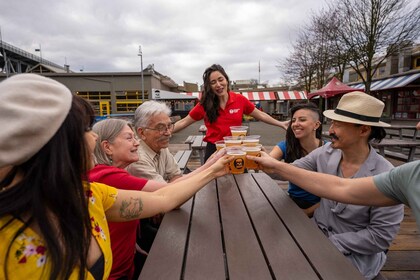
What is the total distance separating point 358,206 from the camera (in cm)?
155

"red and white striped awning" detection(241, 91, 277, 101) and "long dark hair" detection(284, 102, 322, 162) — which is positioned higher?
"red and white striped awning" detection(241, 91, 277, 101)

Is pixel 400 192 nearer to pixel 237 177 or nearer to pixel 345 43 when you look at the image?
pixel 237 177

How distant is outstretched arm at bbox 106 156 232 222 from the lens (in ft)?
4.03

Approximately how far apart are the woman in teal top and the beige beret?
200 centimetres

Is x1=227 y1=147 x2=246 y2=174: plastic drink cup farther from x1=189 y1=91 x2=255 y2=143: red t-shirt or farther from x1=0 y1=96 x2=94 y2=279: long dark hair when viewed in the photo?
x1=189 y1=91 x2=255 y2=143: red t-shirt

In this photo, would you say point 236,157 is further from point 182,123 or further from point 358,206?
point 182,123

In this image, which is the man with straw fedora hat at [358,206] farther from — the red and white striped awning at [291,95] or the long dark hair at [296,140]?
the red and white striped awning at [291,95]

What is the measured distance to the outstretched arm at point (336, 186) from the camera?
135 cm

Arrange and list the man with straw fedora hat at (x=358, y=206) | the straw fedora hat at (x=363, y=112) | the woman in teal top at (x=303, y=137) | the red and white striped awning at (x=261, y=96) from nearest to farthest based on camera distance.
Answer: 1. the man with straw fedora hat at (x=358, y=206)
2. the straw fedora hat at (x=363, y=112)
3. the woman in teal top at (x=303, y=137)
4. the red and white striped awning at (x=261, y=96)

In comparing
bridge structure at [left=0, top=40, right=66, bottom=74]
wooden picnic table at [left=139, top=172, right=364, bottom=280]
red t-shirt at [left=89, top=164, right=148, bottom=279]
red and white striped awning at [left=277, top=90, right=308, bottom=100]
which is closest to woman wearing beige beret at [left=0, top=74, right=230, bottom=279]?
wooden picnic table at [left=139, top=172, right=364, bottom=280]

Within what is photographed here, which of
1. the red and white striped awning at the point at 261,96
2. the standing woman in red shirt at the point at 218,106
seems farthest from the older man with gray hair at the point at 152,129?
the red and white striped awning at the point at 261,96

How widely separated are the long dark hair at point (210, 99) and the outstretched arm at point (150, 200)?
5.57 ft

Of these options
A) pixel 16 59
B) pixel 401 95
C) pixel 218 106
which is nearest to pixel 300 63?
pixel 401 95

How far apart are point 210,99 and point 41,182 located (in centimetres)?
265
